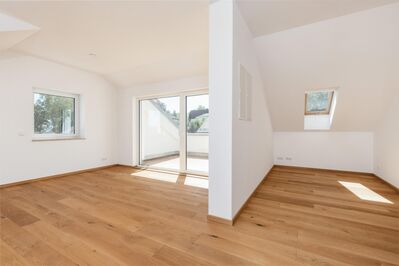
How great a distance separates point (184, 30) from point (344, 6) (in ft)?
6.63

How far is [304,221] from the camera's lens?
2.01 metres

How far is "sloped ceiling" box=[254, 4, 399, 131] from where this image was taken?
2.37 m

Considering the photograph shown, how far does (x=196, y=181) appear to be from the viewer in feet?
11.8

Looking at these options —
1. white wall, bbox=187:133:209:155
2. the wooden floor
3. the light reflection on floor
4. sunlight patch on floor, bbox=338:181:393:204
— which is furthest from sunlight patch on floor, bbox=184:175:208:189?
sunlight patch on floor, bbox=338:181:393:204

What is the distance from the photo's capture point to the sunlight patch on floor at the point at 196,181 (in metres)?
3.33

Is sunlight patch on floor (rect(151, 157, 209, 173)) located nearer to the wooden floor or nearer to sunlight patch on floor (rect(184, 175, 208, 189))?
sunlight patch on floor (rect(184, 175, 208, 189))

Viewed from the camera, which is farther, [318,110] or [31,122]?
[318,110]

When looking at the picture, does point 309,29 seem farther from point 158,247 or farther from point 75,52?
point 75,52

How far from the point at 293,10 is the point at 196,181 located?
3.13 metres

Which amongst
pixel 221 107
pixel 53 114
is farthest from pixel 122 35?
pixel 53 114

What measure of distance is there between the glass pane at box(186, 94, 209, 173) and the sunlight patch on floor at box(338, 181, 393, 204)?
2.68 m

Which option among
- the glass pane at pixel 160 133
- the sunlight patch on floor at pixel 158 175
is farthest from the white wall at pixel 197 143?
the sunlight patch on floor at pixel 158 175

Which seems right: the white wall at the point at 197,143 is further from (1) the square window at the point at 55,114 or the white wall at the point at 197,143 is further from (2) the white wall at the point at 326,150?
(1) the square window at the point at 55,114

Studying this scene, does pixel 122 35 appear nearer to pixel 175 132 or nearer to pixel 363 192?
pixel 175 132
